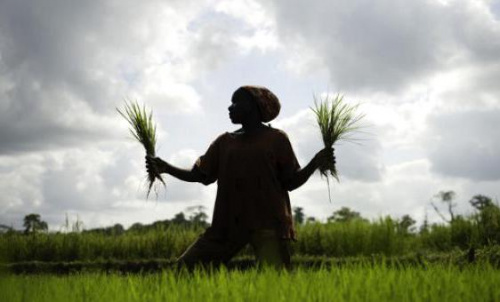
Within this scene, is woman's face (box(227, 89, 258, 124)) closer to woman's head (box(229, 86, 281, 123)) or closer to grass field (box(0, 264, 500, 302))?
woman's head (box(229, 86, 281, 123))

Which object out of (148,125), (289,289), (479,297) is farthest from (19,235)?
(479,297)

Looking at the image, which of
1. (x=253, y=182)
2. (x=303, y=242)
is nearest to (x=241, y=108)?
(x=253, y=182)

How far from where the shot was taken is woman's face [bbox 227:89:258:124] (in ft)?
18.6

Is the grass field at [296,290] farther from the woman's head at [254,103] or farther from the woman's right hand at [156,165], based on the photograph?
the woman's head at [254,103]

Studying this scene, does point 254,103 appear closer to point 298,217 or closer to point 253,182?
point 253,182

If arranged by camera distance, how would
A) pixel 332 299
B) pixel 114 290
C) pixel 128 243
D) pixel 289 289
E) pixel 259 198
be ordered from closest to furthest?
pixel 332 299
pixel 289 289
pixel 114 290
pixel 259 198
pixel 128 243

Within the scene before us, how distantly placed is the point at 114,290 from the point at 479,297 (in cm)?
243

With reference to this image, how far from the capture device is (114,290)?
15.3ft

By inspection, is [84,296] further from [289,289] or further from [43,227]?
[43,227]

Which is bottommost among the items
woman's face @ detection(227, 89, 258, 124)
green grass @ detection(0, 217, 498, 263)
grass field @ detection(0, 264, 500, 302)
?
grass field @ detection(0, 264, 500, 302)

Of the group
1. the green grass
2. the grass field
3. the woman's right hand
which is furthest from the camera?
the green grass

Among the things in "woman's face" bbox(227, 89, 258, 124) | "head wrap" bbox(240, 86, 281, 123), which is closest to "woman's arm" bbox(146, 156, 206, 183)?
"woman's face" bbox(227, 89, 258, 124)

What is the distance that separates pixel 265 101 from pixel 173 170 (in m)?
1.03

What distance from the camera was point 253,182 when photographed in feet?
18.0
